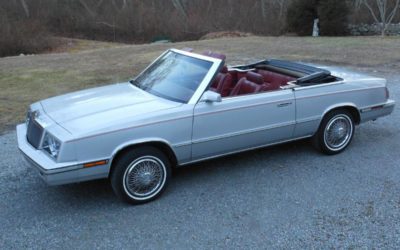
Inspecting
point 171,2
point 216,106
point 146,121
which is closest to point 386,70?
point 216,106

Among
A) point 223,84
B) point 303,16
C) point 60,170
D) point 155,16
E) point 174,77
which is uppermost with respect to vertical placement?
point 303,16

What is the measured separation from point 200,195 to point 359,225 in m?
1.57

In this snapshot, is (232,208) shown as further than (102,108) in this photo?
No

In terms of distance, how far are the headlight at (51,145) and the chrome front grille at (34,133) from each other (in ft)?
0.34

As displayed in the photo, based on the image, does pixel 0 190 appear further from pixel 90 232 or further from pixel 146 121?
pixel 146 121

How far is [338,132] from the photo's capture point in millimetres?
5609

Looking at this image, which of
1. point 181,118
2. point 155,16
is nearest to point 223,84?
point 181,118

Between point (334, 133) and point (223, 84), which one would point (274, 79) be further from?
point (334, 133)

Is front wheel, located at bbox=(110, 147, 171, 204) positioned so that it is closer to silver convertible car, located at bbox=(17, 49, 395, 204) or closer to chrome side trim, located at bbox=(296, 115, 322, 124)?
silver convertible car, located at bbox=(17, 49, 395, 204)

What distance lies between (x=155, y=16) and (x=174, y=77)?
29912mm

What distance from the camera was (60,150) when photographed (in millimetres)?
3938

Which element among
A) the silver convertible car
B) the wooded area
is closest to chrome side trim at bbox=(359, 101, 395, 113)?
the silver convertible car

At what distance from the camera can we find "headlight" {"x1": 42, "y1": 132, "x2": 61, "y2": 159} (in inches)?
158

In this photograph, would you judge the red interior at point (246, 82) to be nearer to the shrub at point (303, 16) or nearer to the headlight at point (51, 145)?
the headlight at point (51, 145)
